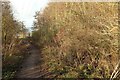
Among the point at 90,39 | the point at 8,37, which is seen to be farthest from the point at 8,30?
the point at 90,39

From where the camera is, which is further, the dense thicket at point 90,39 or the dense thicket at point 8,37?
the dense thicket at point 8,37

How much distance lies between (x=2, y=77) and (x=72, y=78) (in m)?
3.95

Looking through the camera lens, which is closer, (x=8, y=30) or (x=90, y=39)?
(x=90, y=39)

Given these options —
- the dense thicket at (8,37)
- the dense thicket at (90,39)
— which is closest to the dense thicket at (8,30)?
the dense thicket at (8,37)

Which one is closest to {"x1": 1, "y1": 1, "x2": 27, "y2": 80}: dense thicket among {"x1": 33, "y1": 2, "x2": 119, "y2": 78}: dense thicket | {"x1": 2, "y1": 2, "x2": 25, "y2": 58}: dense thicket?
{"x1": 2, "y1": 2, "x2": 25, "y2": 58}: dense thicket

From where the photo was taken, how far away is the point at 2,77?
1561cm

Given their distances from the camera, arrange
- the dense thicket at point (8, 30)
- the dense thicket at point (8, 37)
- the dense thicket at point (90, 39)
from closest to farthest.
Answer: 1. the dense thicket at point (90, 39)
2. the dense thicket at point (8, 37)
3. the dense thicket at point (8, 30)

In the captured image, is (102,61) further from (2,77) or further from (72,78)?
(2,77)

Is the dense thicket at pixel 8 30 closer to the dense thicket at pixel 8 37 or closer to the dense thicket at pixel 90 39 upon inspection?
the dense thicket at pixel 8 37

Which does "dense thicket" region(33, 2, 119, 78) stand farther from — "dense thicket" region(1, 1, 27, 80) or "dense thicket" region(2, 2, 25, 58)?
"dense thicket" region(2, 2, 25, 58)

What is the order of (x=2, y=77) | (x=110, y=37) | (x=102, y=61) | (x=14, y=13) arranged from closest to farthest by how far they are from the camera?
1. (x=110, y=37)
2. (x=102, y=61)
3. (x=2, y=77)
4. (x=14, y=13)

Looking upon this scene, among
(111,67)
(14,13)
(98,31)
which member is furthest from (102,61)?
(14,13)

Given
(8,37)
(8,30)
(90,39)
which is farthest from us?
(8,30)

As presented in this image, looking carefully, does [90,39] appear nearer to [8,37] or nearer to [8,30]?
[8,37]
